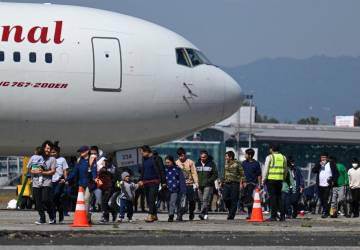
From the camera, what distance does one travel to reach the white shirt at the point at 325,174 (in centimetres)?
3130

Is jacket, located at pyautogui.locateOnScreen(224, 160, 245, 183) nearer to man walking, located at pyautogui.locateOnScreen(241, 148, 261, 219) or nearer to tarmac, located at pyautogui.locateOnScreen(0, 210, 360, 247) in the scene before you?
man walking, located at pyautogui.locateOnScreen(241, 148, 261, 219)

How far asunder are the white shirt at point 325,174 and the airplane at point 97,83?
295cm

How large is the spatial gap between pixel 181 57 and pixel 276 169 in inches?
218

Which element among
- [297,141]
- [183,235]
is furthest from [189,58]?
[297,141]

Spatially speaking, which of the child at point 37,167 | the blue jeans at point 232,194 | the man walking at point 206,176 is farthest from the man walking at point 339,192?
the child at point 37,167

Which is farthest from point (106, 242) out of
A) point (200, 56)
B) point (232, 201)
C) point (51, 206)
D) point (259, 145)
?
point (259, 145)

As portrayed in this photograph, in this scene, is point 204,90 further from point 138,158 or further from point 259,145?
point 259,145

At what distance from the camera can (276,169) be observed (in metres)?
26.6

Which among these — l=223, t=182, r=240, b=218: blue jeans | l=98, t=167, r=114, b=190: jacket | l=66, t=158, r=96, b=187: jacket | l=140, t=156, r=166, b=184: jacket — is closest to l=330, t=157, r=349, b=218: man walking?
l=223, t=182, r=240, b=218: blue jeans

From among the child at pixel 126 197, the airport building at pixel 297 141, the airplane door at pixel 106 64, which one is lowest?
the child at pixel 126 197

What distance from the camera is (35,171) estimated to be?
944 inches

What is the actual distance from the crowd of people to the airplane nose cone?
2.06 meters

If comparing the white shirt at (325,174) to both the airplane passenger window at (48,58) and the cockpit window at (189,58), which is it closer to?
the cockpit window at (189,58)

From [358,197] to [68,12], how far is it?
950cm
